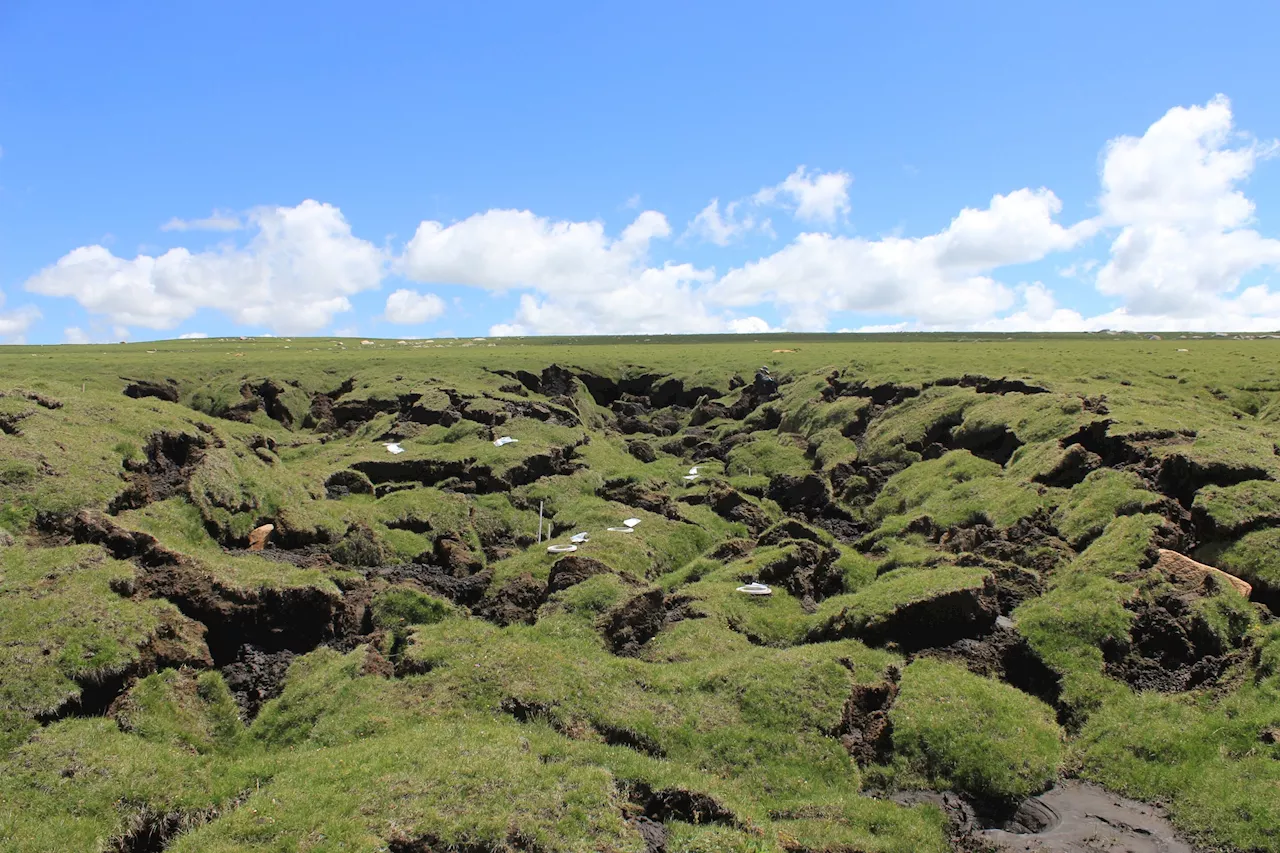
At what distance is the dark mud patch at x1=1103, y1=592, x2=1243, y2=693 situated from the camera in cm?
2172

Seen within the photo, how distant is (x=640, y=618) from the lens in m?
27.7

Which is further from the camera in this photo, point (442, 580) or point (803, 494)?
point (803, 494)

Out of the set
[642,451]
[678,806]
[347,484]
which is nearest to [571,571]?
[678,806]

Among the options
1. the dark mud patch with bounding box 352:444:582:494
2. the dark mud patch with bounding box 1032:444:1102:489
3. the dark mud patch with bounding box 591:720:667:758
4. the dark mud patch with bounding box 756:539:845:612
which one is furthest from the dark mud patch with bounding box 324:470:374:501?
the dark mud patch with bounding box 1032:444:1102:489

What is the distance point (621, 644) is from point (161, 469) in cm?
2168

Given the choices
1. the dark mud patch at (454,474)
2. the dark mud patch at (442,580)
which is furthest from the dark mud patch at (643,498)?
the dark mud patch at (442,580)

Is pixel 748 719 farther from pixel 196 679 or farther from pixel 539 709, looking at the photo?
pixel 196 679

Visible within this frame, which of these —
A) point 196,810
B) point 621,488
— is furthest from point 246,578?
point 621,488

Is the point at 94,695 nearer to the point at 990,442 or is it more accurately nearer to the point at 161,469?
the point at 161,469

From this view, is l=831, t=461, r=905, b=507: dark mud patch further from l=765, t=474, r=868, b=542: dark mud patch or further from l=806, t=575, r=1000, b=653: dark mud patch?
l=806, t=575, r=1000, b=653: dark mud patch

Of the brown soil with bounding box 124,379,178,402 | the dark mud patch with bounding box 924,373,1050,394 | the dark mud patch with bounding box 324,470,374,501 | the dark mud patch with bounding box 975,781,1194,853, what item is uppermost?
the dark mud patch with bounding box 924,373,1050,394

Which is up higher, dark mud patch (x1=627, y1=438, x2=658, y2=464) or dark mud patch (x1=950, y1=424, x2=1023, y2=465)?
dark mud patch (x1=950, y1=424, x2=1023, y2=465)

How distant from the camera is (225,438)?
38969 mm

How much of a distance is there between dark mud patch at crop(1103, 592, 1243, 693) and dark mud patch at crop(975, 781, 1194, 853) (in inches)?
201
